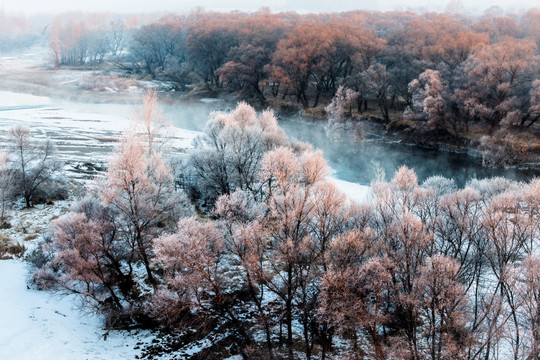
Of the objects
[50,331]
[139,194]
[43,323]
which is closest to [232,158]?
[139,194]

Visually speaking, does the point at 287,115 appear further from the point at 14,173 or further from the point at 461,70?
the point at 14,173

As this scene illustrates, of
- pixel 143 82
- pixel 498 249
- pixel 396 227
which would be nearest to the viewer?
pixel 498 249

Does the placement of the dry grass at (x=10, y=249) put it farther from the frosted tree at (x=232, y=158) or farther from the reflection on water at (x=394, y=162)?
the reflection on water at (x=394, y=162)

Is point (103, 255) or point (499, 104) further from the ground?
point (499, 104)

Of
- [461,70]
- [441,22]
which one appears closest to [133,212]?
[461,70]

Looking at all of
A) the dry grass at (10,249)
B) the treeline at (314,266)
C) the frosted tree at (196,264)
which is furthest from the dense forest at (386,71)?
the dry grass at (10,249)

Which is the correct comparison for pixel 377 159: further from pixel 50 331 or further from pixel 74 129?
pixel 74 129

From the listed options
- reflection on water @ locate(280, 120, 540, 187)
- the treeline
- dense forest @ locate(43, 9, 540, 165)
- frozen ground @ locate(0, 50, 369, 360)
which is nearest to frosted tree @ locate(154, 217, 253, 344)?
the treeline

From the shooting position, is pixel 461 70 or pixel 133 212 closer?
pixel 133 212
